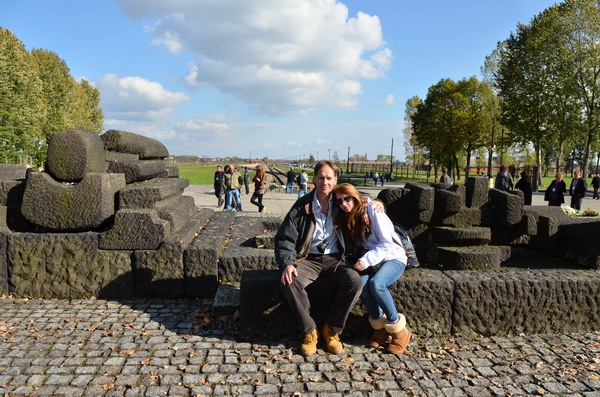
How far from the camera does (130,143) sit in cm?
641

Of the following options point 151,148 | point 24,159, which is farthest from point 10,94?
point 151,148

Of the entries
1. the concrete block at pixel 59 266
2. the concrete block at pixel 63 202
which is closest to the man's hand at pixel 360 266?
the concrete block at pixel 59 266

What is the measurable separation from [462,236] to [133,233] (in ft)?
13.7

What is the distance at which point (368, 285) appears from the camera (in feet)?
11.8

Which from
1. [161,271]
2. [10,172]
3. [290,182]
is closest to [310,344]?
[161,271]

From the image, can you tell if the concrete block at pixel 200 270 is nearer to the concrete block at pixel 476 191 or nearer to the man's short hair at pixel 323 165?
the man's short hair at pixel 323 165

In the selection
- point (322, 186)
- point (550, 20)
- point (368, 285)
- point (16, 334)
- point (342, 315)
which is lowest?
point (16, 334)

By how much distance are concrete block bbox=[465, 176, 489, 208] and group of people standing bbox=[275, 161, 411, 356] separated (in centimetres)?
219

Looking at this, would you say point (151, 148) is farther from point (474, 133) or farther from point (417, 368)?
point (474, 133)

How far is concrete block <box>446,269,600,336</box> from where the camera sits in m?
3.94

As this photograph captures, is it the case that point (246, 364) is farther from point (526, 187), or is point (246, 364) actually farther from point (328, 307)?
point (526, 187)

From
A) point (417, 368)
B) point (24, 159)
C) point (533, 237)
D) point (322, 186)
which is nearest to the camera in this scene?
point (417, 368)

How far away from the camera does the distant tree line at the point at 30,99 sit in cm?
2742

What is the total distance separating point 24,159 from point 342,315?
36.6m
